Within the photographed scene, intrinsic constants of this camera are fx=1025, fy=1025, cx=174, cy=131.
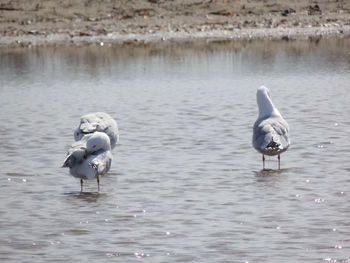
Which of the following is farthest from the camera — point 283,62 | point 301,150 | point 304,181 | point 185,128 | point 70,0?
point 70,0

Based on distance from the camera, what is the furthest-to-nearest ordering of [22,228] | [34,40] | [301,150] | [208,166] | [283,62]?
[34,40], [283,62], [301,150], [208,166], [22,228]

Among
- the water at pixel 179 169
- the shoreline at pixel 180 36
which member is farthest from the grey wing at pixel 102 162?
the shoreline at pixel 180 36

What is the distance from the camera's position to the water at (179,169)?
862 cm

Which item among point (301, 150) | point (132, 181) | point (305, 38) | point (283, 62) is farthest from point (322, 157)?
point (305, 38)

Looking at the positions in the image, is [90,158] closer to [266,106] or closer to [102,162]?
[102,162]

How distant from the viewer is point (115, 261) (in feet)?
26.8

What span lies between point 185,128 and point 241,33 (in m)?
13.6

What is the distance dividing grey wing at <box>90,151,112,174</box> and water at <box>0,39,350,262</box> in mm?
224

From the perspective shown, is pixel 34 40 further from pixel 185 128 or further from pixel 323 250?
pixel 323 250

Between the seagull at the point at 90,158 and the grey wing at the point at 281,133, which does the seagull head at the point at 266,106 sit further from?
the seagull at the point at 90,158

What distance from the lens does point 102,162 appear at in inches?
433

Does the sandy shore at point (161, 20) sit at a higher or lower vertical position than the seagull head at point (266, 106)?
lower

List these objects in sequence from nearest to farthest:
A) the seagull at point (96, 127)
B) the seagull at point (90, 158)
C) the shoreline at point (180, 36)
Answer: the seagull at point (90, 158) < the seagull at point (96, 127) < the shoreline at point (180, 36)

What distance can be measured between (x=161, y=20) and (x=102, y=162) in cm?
1812
